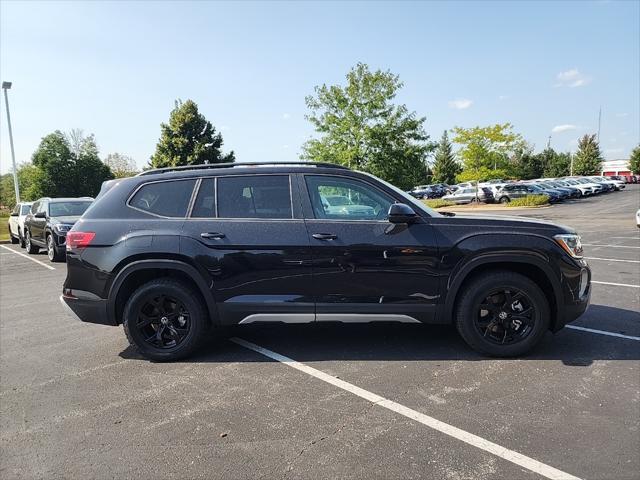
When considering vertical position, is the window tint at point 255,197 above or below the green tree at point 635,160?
below

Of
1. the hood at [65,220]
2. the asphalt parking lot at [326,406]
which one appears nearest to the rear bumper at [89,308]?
the asphalt parking lot at [326,406]

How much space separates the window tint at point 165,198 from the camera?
4371 mm

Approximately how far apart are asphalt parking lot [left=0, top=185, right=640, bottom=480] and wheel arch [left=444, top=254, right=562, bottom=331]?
20.0 inches

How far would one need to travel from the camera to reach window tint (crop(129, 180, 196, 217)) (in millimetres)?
4371

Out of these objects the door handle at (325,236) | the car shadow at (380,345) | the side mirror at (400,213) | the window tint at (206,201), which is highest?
the window tint at (206,201)

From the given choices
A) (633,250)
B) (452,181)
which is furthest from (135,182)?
(452,181)

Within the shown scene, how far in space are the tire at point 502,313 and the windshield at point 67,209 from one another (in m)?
11.6

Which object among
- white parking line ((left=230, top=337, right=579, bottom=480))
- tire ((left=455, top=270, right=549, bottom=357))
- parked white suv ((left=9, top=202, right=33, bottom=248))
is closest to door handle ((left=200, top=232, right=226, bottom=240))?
white parking line ((left=230, top=337, right=579, bottom=480))

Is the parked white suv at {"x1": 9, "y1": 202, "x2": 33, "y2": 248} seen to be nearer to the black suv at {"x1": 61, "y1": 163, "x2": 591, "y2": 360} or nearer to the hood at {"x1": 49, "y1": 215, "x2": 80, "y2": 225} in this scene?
the hood at {"x1": 49, "y1": 215, "x2": 80, "y2": 225}

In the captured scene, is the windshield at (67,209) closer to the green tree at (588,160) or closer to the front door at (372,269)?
the front door at (372,269)

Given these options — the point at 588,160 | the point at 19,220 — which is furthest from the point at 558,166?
the point at 19,220

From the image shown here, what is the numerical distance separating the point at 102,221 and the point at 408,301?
3.05 m

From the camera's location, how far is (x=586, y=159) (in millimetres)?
77438

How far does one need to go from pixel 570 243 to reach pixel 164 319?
3.97 m
